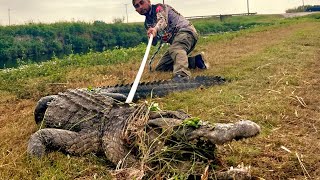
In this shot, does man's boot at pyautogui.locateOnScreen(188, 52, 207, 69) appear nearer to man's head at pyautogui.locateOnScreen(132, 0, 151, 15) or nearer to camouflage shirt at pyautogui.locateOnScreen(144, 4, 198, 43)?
camouflage shirt at pyautogui.locateOnScreen(144, 4, 198, 43)

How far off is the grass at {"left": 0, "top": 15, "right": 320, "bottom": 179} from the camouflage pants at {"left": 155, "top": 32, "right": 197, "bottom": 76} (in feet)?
1.04

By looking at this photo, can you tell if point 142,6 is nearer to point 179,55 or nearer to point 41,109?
point 179,55

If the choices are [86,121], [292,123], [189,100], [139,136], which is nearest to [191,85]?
[189,100]

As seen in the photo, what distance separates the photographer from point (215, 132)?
257 cm

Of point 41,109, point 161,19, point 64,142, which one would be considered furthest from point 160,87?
point 64,142

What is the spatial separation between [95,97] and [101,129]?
1.78 feet

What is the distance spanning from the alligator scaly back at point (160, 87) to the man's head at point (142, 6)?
200 cm

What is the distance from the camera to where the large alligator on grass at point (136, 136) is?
2.65m

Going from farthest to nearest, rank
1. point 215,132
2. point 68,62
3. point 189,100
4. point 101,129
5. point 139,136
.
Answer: point 68,62 → point 189,100 → point 101,129 → point 139,136 → point 215,132

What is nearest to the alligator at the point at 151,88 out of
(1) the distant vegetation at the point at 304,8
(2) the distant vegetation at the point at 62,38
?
(2) the distant vegetation at the point at 62,38

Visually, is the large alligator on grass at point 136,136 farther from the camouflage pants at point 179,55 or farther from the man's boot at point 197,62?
the man's boot at point 197,62

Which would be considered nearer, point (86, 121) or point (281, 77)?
point (86, 121)

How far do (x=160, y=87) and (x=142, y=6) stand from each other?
226 cm

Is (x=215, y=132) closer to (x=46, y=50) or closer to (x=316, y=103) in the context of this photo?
(x=316, y=103)
